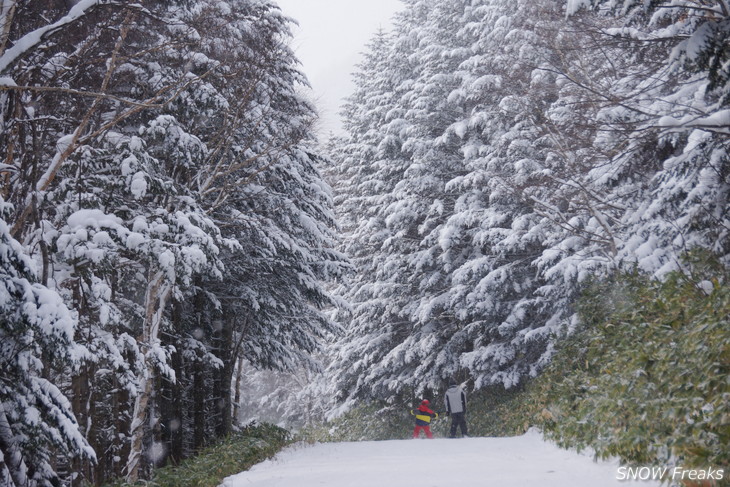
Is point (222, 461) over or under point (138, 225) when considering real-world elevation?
under

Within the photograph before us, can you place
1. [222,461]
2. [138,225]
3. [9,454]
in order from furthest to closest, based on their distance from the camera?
[222,461], [138,225], [9,454]

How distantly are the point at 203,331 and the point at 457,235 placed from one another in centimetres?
809

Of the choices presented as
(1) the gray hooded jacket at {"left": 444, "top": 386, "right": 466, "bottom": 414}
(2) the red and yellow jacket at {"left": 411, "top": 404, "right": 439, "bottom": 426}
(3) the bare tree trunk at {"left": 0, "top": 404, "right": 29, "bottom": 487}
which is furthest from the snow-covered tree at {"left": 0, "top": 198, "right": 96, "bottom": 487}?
(2) the red and yellow jacket at {"left": 411, "top": 404, "right": 439, "bottom": 426}

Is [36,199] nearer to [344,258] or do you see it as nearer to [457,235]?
[344,258]

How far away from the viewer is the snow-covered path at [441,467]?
21.1 ft

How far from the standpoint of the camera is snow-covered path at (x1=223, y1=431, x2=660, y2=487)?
6.43 metres

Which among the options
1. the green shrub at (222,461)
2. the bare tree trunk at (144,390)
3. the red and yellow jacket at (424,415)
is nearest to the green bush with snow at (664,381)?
the green shrub at (222,461)

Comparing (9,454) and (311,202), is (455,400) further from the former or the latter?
(9,454)

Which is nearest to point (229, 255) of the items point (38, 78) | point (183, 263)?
point (183, 263)

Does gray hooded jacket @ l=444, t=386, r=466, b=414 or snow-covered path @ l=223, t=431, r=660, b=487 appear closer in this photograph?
snow-covered path @ l=223, t=431, r=660, b=487

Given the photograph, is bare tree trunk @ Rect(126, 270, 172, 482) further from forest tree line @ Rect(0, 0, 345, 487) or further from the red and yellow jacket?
the red and yellow jacket

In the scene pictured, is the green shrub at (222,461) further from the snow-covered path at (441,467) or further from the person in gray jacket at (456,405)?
the person in gray jacket at (456,405)

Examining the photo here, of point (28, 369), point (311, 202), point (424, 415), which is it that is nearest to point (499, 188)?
point (311, 202)

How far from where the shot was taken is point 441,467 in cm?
770
